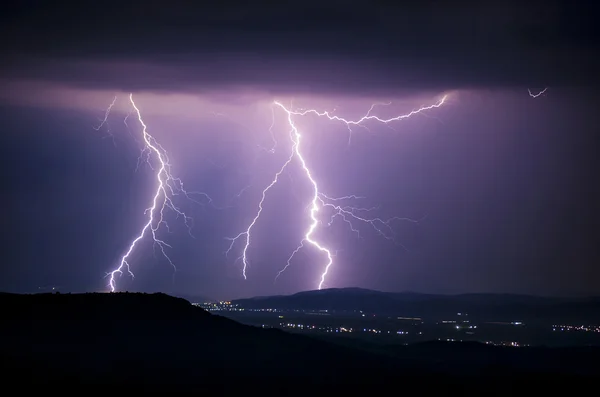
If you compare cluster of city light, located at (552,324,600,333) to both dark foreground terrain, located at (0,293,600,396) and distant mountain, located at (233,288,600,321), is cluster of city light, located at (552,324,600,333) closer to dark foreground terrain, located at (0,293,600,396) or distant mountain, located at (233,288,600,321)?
distant mountain, located at (233,288,600,321)

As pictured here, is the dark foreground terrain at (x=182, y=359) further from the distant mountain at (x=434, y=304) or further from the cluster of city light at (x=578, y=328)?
the distant mountain at (x=434, y=304)

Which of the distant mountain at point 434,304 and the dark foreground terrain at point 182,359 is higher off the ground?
the distant mountain at point 434,304

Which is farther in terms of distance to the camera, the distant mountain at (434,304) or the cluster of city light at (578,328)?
the distant mountain at (434,304)

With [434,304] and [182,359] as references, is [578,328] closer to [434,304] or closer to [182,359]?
[434,304]

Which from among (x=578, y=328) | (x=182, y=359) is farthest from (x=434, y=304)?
(x=182, y=359)

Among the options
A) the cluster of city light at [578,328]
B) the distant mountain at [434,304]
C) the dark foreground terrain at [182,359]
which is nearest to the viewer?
the dark foreground terrain at [182,359]

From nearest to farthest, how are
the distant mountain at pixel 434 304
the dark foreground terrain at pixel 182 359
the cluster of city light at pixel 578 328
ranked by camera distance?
1. the dark foreground terrain at pixel 182 359
2. the cluster of city light at pixel 578 328
3. the distant mountain at pixel 434 304

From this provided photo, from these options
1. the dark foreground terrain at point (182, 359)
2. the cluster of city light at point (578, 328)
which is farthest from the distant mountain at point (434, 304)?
the dark foreground terrain at point (182, 359)
